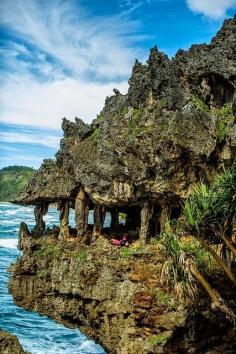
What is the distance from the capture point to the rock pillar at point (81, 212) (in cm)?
3016

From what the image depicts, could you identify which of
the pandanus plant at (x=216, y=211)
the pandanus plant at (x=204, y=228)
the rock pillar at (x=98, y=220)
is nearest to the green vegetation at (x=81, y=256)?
the rock pillar at (x=98, y=220)

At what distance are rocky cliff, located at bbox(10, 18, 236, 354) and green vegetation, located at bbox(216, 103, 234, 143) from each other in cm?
6

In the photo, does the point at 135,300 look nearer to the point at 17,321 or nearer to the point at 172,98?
the point at 172,98

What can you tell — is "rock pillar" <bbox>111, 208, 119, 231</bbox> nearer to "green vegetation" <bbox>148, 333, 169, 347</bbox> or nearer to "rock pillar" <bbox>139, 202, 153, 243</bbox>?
"rock pillar" <bbox>139, 202, 153, 243</bbox>

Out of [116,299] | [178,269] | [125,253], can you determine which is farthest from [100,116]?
[178,269]

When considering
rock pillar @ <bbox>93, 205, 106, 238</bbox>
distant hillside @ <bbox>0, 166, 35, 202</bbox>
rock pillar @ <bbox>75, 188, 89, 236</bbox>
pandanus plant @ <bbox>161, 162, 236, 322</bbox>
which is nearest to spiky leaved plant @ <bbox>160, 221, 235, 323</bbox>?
pandanus plant @ <bbox>161, 162, 236, 322</bbox>

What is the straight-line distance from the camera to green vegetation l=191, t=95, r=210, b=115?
26.2 metres

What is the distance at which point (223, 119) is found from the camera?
25.6 m

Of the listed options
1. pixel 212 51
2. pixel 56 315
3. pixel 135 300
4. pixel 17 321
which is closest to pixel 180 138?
pixel 212 51

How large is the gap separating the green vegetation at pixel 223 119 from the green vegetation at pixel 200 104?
0.72 meters

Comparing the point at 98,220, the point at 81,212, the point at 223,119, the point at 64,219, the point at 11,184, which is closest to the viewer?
the point at 223,119

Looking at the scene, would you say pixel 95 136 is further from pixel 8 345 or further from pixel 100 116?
pixel 8 345

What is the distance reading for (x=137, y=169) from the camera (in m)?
26.2

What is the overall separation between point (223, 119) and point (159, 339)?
39.8 feet
